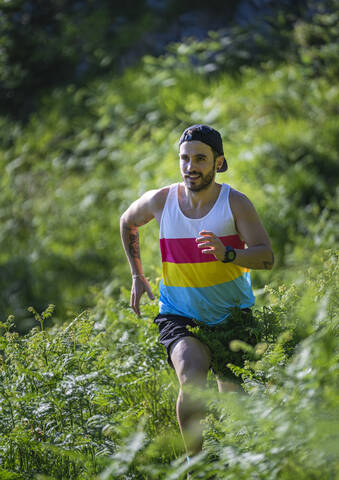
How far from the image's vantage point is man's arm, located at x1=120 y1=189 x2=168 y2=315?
3.71 metres

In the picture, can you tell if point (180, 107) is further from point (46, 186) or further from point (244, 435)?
point (244, 435)

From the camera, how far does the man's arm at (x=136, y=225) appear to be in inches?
146

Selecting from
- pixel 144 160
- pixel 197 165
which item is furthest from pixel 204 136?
pixel 144 160

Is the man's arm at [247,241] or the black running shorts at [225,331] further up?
the man's arm at [247,241]

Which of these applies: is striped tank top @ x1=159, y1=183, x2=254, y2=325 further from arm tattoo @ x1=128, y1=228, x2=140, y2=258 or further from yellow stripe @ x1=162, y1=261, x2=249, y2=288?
arm tattoo @ x1=128, y1=228, x2=140, y2=258

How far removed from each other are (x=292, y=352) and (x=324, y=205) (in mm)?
4393

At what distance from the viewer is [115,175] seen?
984 centimetres

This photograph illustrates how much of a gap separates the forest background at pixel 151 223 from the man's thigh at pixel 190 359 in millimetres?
209

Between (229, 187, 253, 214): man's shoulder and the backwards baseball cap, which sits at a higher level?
the backwards baseball cap

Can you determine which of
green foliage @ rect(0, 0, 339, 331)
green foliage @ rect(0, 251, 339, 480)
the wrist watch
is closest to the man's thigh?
green foliage @ rect(0, 251, 339, 480)

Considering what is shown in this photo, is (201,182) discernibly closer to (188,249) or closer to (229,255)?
(188,249)

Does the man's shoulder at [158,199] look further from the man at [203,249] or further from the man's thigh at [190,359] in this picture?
the man's thigh at [190,359]

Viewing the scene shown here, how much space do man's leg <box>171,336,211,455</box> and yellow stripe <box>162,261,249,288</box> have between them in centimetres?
37

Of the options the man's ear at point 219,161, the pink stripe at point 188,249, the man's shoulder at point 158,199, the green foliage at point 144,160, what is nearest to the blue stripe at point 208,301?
the pink stripe at point 188,249
